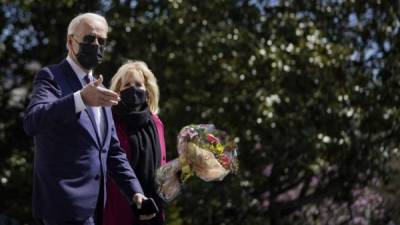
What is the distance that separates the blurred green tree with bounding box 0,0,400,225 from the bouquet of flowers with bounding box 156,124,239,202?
4002mm

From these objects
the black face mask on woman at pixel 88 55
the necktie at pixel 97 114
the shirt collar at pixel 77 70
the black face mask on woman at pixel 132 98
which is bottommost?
the black face mask on woman at pixel 132 98

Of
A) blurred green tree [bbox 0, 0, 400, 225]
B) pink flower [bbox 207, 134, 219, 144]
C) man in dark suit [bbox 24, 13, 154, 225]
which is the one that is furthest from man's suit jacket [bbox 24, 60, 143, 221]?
blurred green tree [bbox 0, 0, 400, 225]

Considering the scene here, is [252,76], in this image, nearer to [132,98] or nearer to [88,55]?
[132,98]

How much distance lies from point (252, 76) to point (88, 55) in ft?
16.6

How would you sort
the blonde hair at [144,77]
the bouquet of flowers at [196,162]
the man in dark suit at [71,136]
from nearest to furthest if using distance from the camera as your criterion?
the man in dark suit at [71,136] < the bouquet of flowers at [196,162] < the blonde hair at [144,77]

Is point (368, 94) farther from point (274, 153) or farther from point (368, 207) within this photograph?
point (368, 207)

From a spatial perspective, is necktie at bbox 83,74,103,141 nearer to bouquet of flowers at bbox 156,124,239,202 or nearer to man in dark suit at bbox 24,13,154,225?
man in dark suit at bbox 24,13,154,225

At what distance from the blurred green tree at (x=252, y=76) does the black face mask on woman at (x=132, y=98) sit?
3940mm

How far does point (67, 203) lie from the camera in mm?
3295

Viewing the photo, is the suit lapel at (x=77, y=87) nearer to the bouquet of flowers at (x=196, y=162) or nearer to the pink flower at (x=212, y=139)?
the bouquet of flowers at (x=196, y=162)

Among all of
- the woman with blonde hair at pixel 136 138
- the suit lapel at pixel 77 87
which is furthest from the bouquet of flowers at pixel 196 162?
the suit lapel at pixel 77 87

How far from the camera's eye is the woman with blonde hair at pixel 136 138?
13.2 ft

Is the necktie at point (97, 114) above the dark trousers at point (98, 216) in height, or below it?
above

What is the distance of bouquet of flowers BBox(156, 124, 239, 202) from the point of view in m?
3.91
